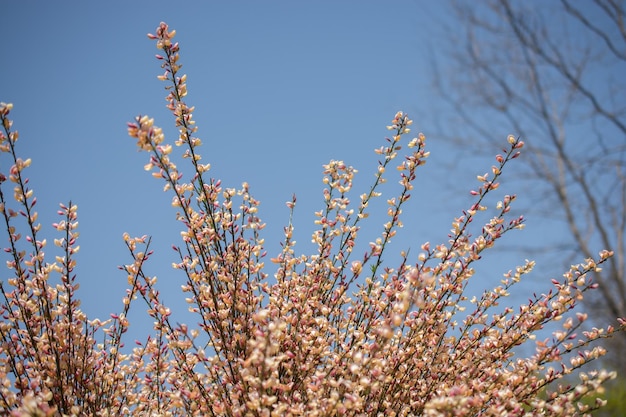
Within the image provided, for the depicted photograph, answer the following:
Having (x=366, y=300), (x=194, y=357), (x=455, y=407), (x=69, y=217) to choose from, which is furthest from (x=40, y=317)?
(x=455, y=407)

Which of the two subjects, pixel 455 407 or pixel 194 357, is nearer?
pixel 455 407

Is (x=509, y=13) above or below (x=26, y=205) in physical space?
above

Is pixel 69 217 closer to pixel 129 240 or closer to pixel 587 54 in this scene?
pixel 129 240

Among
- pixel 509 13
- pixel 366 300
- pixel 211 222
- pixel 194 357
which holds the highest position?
pixel 509 13

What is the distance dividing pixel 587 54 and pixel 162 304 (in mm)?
9435

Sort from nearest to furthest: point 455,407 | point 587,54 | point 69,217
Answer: point 455,407, point 69,217, point 587,54

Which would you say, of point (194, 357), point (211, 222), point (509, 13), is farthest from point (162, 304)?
point (509, 13)

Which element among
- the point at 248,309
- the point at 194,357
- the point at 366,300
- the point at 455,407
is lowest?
the point at 455,407

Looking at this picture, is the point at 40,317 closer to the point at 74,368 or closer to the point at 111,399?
the point at 74,368

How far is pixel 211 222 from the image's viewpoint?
6.57ft

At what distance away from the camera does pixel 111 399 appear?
200 centimetres

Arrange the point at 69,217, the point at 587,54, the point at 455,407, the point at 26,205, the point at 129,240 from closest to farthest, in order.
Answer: the point at 455,407 → the point at 26,205 → the point at 69,217 → the point at 129,240 → the point at 587,54

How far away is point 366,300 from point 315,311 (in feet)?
0.72

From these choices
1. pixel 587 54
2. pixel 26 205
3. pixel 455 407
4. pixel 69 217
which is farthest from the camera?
pixel 587 54
